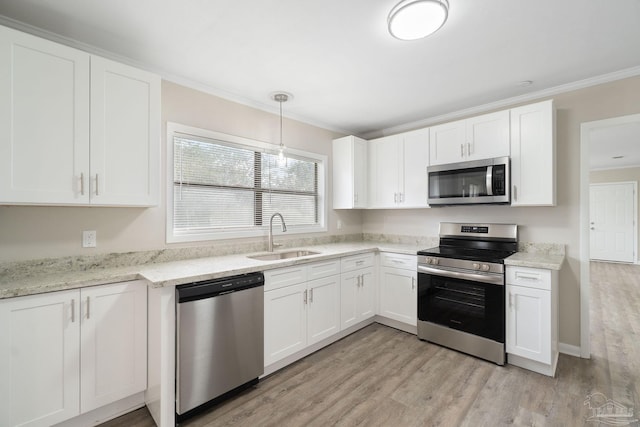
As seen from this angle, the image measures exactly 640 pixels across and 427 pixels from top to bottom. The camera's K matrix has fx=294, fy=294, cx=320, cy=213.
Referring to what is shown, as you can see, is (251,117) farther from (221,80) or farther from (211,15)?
(211,15)

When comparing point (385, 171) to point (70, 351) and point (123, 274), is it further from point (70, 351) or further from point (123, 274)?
point (70, 351)

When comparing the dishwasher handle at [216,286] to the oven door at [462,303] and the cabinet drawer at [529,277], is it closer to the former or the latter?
the oven door at [462,303]

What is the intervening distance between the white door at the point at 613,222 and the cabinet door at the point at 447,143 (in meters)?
7.52

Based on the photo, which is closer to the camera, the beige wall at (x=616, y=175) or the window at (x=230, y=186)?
the window at (x=230, y=186)

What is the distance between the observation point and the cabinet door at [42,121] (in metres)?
1.65

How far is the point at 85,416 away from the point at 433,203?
3.45m

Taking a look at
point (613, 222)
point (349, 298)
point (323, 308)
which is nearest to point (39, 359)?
point (323, 308)

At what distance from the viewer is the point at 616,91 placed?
2.62 meters

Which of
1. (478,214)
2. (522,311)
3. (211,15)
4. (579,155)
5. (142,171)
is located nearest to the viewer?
(211,15)

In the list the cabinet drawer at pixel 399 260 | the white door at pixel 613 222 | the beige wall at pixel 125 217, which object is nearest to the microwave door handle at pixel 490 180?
the cabinet drawer at pixel 399 260

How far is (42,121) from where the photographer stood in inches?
69.0

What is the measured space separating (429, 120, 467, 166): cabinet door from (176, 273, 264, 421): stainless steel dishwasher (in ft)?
7.81

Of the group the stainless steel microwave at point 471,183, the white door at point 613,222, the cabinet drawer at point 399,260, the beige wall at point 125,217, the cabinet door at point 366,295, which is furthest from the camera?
the white door at point 613,222

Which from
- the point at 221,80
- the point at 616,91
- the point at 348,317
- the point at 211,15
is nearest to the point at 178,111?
the point at 221,80
